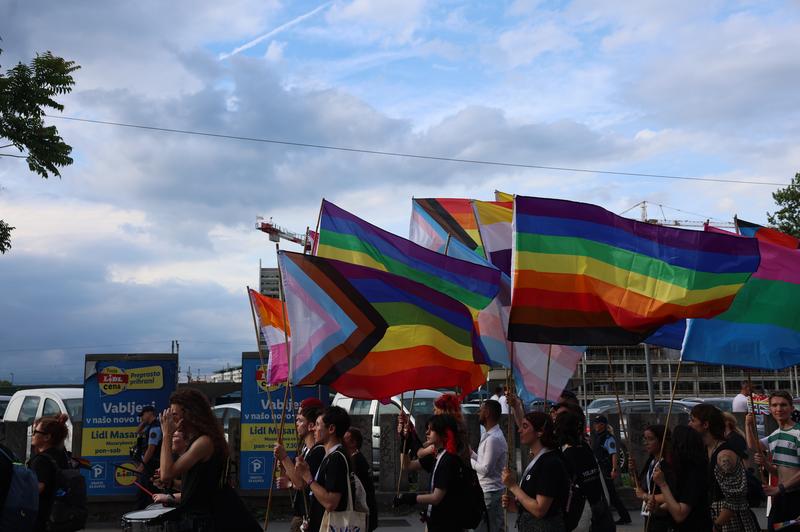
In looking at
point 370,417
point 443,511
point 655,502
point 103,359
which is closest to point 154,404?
point 103,359

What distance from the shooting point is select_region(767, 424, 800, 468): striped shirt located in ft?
24.8

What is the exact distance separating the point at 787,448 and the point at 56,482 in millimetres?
5873

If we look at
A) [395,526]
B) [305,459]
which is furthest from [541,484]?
[395,526]

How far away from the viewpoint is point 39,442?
709 centimetres

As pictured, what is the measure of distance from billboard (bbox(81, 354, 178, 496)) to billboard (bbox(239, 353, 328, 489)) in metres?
1.13

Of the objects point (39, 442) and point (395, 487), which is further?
point (395, 487)

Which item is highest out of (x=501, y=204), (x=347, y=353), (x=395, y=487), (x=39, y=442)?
(x=501, y=204)

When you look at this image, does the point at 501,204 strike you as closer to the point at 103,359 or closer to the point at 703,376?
the point at 103,359

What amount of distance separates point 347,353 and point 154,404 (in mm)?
5664

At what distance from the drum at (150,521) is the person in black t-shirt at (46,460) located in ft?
2.44

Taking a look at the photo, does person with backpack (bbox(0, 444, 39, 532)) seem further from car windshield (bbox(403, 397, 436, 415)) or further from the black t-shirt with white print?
car windshield (bbox(403, 397, 436, 415))

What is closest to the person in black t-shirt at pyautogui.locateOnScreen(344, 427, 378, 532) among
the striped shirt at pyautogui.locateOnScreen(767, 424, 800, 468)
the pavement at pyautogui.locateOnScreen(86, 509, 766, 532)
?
the striped shirt at pyautogui.locateOnScreen(767, 424, 800, 468)

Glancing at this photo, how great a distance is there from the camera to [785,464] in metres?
7.63

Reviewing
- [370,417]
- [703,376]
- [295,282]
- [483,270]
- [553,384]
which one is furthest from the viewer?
[703,376]
